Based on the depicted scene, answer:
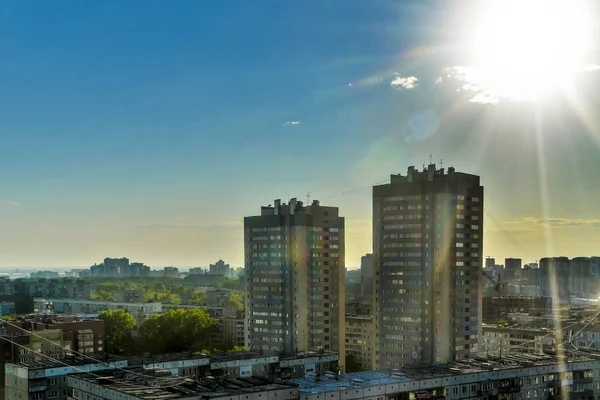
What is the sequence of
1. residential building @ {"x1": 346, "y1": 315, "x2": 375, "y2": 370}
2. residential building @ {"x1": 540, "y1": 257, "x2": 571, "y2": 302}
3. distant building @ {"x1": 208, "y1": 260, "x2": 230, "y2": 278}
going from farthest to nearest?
distant building @ {"x1": 208, "y1": 260, "x2": 230, "y2": 278}
residential building @ {"x1": 540, "y1": 257, "x2": 571, "y2": 302}
residential building @ {"x1": 346, "y1": 315, "x2": 375, "y2": 370}

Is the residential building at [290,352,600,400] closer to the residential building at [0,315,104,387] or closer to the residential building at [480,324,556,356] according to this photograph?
the residential building at [480,324,556,356]

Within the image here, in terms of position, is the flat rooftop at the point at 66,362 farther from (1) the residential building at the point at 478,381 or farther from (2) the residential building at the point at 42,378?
(1) the residential building at the point at 478,381

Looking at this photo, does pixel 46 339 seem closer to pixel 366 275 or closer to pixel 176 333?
pixel 176 333

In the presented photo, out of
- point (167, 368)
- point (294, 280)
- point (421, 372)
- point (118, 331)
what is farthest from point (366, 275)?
point (421, 372)

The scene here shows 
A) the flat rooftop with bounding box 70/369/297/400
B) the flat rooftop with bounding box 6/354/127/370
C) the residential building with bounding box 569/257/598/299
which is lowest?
the flat rooftop with bounding box 6/354/127/370

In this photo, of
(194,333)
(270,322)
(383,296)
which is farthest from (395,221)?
(194,333)

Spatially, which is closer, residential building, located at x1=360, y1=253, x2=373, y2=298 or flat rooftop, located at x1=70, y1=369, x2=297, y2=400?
flat rooftop, located at x1=70, y1=369, x2=297, y2=400

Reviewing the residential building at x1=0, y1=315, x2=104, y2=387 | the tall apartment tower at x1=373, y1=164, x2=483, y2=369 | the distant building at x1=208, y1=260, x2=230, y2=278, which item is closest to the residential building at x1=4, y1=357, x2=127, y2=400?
the residential building at x1=0, y1=315, x2=104, y2=387
